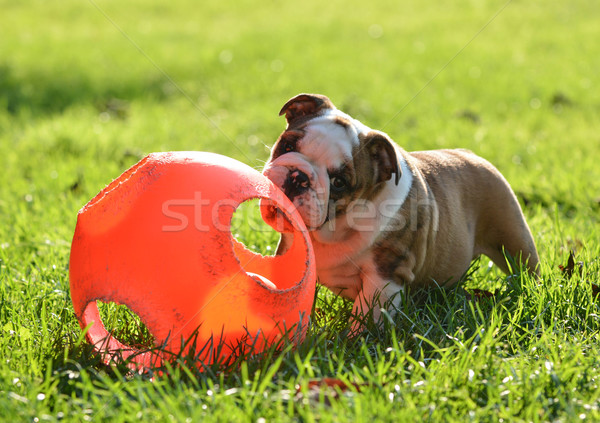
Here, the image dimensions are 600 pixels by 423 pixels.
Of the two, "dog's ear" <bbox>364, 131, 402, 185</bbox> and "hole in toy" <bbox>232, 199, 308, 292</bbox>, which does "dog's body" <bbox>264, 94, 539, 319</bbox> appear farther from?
"hole in toy" <bbox>232, 199, 308, 292</bbox>

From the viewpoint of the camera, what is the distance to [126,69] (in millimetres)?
9891

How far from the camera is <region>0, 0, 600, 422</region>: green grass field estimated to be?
2.47 metres

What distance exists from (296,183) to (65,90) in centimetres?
706

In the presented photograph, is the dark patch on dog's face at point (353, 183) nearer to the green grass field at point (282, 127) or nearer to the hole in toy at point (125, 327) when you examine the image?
the green grass field at point (282, 127)

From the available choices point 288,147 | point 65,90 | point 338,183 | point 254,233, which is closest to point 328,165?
point 338,183

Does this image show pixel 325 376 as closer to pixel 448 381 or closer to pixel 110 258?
pixel 448 381

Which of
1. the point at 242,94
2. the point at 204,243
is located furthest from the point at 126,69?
the point at 204,243

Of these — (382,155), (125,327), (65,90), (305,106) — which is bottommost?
(125,327)

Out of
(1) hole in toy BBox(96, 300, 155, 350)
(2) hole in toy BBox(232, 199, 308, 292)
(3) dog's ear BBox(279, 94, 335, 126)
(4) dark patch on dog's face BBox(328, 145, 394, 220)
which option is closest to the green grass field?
(1) hole in toy BBox(96, 300, 155, 350)

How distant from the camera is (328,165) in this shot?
3.17 metres

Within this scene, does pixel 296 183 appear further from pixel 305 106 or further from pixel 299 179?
pixel 305 106

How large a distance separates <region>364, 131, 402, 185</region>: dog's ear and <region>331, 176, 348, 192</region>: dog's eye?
211 mm

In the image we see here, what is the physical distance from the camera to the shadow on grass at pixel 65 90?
8570 millimetres

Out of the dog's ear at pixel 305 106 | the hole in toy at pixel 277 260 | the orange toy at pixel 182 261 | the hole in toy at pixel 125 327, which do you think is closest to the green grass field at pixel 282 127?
the hole in toy at pixel 125 327
